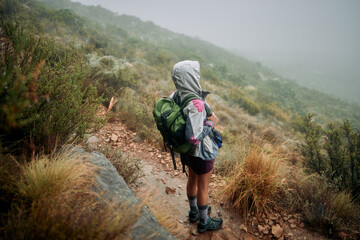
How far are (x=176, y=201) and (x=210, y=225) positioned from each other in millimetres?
767

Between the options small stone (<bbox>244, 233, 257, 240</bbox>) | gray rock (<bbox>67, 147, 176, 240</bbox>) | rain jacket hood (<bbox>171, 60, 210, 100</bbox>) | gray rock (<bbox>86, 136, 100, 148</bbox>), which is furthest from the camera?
gray rock (<bbox>86, 136, 100, 148</bbox>)

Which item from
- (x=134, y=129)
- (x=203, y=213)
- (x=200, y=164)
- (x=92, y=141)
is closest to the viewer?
(x=200, y=164)

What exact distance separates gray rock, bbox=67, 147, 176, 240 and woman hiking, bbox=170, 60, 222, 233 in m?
0.71

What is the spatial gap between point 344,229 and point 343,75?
5792 cm

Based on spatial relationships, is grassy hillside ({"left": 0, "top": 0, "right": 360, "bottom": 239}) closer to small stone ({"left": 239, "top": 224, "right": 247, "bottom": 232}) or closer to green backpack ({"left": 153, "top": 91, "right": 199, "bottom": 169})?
small stone ({"left": 239, "top": 224, "right": 247, "bottom": 232})

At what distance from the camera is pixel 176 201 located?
9.74 ft

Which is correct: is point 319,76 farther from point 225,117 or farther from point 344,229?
point 344,229

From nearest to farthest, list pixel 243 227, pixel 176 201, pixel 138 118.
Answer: pixel 243 227, pixel 176 201, pixel 138 118

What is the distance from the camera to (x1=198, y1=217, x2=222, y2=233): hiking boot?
2314 mm

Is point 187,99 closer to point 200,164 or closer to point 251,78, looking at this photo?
point 200,164

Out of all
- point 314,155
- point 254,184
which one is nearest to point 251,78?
point 314,155

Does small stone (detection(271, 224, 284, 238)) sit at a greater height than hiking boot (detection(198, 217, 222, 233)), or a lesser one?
greater

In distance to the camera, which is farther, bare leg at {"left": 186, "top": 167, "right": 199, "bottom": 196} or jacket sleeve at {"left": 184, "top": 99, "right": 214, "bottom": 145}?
bare leg at {"left": 186, "top": 167, "right": 199, "bottom": 196}

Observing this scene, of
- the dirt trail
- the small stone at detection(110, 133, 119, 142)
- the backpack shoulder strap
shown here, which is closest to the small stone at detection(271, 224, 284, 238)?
the dirt trail
